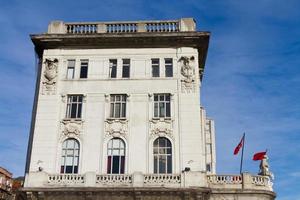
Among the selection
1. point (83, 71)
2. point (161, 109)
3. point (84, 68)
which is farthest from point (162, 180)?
point (84, 68)

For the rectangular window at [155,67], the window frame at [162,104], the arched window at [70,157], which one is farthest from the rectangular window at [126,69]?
the arched window at [70,157]

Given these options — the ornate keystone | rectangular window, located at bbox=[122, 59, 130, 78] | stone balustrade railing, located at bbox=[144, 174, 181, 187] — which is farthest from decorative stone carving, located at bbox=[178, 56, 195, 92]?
the ornate keystone

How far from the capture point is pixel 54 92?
1259 inches

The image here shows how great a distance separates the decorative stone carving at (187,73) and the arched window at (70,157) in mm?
9034

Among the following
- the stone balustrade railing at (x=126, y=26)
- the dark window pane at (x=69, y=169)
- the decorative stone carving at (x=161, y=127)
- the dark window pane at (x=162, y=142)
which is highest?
the stone balustrade railing at (x=126, y=26)

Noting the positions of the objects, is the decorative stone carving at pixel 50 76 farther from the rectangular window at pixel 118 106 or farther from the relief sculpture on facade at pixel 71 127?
the rectangular window at pixel 118 106

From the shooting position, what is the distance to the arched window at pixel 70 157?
29.8 meters

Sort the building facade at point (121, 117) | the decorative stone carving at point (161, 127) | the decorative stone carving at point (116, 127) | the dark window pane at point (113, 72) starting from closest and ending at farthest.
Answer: the building facade at point (121, 117) < the decorative stone carving at point (161, 127) < the decorative stone carving at point (116, 127) < the dark window pane at point (113, 72)

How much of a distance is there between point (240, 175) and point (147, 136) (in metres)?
7.04

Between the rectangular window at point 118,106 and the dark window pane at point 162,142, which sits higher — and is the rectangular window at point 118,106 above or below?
above

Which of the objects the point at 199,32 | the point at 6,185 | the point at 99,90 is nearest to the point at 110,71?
the point at 99,90

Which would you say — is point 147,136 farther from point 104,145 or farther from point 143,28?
point 143,28

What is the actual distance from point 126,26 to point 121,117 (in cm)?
752

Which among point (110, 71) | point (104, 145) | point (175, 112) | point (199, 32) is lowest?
point (104, 145)
